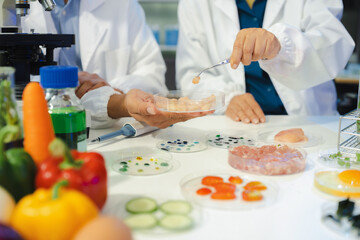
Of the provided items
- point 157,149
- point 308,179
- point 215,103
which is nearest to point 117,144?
point 157,149

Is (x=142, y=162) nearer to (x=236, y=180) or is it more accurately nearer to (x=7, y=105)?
(x=236, y=180)

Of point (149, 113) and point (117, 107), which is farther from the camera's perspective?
point (117, 107)

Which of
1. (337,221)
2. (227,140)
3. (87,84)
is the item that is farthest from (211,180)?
(87,84)

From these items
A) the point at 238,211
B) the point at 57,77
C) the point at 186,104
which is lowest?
the point at 238,211

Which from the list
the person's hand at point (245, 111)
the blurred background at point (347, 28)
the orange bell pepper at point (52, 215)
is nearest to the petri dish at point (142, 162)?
the orange bell pepper at point (52, 215)

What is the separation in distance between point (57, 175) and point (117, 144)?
1.76ft

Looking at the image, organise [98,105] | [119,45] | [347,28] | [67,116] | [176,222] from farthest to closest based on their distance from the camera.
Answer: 1. [347,28]
2. [119,45]
3. [98,105]
4. [67,116]
5. [176,222]

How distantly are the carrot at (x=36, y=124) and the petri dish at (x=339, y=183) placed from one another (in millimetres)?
599

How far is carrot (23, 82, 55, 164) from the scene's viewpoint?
74 centimetres

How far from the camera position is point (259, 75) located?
1902 millimetres

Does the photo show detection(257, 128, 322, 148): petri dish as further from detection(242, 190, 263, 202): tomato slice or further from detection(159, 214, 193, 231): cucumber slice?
detection(159, 214, 193, 231): cucumber slice

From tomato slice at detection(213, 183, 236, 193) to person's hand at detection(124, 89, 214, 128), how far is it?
364 millimetres

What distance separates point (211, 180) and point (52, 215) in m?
0.40

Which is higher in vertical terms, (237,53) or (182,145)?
(237,53)
